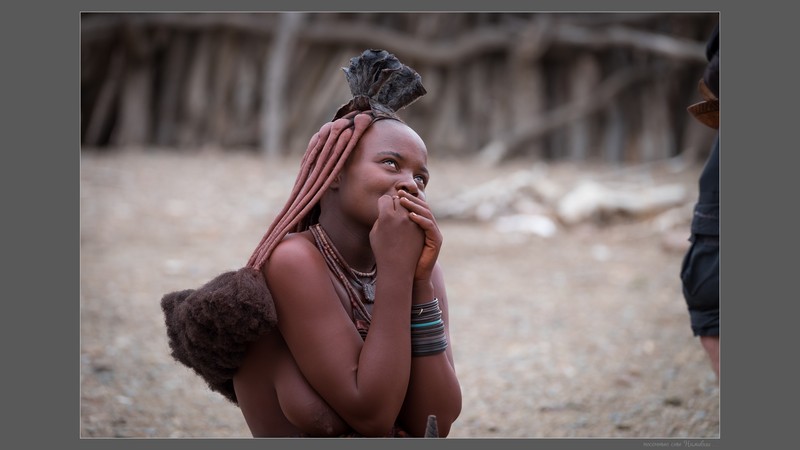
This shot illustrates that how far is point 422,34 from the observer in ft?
42.6

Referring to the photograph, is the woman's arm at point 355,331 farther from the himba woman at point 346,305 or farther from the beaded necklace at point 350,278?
the beaded necklace at point 350,278

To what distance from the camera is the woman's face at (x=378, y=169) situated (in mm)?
2766

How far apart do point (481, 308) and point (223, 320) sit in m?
4.78

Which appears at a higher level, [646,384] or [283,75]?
[283,75]

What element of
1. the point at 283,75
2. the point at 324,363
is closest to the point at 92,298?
the point at 324,363

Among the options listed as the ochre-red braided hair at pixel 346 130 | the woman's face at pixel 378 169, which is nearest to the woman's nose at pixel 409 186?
the woman's face at pixel 378 169

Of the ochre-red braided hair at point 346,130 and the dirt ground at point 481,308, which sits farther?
the dirt ground at point 481,308

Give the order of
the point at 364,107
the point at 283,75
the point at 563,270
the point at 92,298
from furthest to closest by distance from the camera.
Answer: the point at 283,75 → the point at 563,270 → the point at 92,298 → the point at 364,107

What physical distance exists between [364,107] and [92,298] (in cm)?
470

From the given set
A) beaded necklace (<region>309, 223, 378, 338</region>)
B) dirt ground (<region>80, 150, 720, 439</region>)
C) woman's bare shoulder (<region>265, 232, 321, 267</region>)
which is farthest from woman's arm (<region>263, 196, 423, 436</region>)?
dirt ground (<region>80, 150, 720, 439</region>)

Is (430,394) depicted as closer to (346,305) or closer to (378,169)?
(346,305)

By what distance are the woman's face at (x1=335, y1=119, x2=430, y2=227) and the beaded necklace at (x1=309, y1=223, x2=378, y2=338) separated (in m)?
0.13

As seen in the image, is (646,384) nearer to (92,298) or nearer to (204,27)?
(92,298)

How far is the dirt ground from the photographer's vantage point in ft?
16.5
